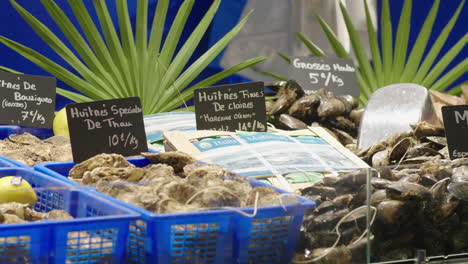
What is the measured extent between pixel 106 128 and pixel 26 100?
0.61 metres

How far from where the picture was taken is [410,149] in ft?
6.45

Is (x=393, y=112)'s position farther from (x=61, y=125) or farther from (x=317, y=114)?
(x=61, y=125)

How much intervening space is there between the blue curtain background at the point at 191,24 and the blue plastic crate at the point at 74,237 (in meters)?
2.67

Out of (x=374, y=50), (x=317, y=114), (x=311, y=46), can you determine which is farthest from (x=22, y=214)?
(x=374, y=50)

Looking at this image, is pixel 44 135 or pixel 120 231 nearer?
pixel 120 231

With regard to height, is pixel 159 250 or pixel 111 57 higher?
pixel 111 57

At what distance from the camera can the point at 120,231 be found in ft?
3.95

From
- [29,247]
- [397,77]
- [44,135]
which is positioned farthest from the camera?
[397,77]

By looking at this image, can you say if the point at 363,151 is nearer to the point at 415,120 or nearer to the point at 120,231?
the point at 415,120

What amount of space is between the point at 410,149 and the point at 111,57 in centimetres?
156

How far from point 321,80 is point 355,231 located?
178 cm

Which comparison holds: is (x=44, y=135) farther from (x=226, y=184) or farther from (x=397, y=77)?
(x=397, y=77)

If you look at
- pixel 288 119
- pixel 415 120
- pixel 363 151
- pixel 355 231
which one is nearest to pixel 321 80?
pixel 288 119

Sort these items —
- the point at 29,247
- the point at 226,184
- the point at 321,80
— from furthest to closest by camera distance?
1. the point at 321,80
2. the point at 226,184
3. the point at 29,247
